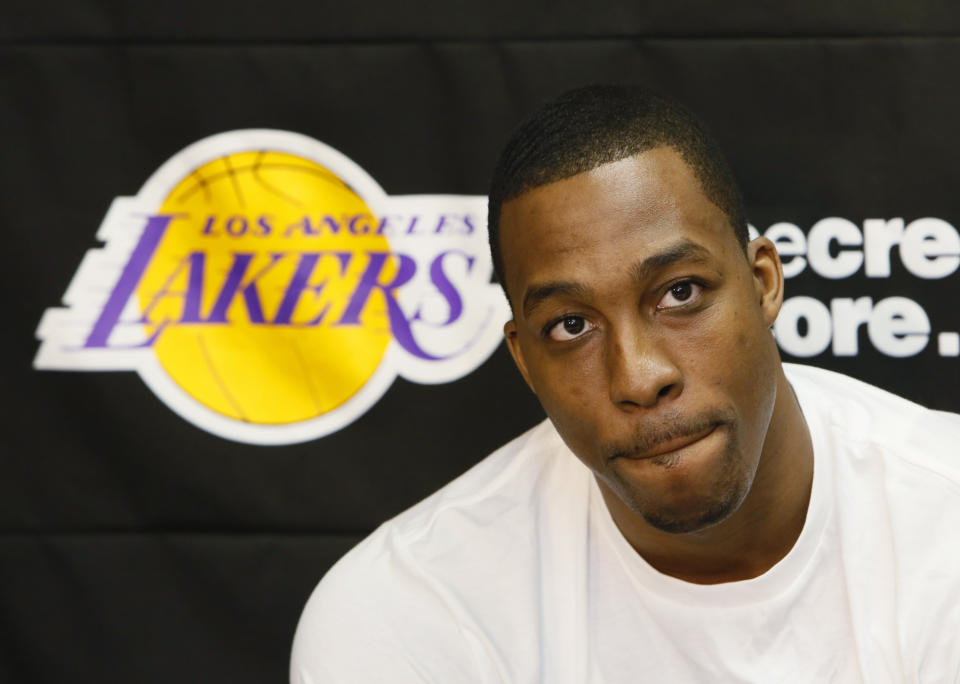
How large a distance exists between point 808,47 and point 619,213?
1.99 ft

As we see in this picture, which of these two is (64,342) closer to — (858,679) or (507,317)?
(507,317)

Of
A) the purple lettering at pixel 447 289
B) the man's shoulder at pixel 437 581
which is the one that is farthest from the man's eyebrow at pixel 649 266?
the purple lettering at pixel 447 289

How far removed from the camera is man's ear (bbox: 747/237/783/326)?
3.42 ft

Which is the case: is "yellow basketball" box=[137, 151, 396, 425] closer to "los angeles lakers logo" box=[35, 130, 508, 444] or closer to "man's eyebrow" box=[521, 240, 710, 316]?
"los angeles lakers logo" box=[35, 130, 508, 444]

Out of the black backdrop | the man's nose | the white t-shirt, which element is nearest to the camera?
the man's nose

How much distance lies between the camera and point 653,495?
923 millimetres

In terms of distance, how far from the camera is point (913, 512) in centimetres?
104

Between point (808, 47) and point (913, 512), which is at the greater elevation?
point (808, 47)

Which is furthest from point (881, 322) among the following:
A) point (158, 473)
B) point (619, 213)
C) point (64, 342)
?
point (64, 342)

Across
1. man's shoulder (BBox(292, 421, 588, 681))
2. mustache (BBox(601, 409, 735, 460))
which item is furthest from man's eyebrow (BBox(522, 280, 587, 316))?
man's shoulder (BBox(292, 421, 588, 681))

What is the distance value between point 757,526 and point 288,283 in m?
0.70

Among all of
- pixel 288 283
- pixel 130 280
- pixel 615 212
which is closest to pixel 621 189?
pixel 615 212

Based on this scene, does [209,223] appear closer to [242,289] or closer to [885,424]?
[242,289]

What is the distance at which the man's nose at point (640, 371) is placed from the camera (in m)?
0.90
